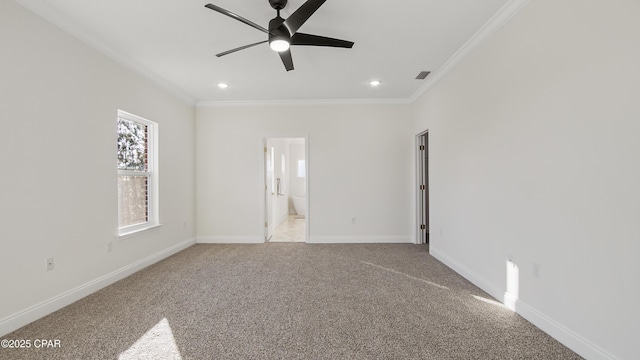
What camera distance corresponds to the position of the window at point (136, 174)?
321 cm

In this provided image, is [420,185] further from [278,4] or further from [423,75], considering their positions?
[278,4]

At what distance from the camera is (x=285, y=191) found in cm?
838

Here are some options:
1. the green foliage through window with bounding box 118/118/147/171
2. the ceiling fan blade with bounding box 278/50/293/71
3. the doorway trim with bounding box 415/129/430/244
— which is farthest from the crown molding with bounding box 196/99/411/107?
the ceiling fan blade with bounding box 278/50/293/71

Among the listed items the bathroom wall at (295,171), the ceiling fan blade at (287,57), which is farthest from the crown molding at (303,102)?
the bathroom wall at (295,171)

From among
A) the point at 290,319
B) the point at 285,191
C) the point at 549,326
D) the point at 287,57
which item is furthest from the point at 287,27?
the point at 285,191

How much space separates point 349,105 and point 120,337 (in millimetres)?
4353

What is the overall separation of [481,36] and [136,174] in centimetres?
435

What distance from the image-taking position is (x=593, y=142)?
1580 millimetres

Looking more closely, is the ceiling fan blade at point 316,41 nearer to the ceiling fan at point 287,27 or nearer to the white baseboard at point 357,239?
the ceiling fan at point 287,27

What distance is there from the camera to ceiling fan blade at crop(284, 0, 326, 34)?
1773mm

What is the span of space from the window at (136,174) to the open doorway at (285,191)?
1822 millimetres

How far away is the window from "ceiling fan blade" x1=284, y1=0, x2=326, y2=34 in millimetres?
2476

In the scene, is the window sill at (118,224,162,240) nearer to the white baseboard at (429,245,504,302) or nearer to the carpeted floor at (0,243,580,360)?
the carpeted floor at (0,243,580,360)

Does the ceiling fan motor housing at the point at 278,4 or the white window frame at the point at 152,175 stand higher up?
the ceiling fan motor housing at the point at 278,4
